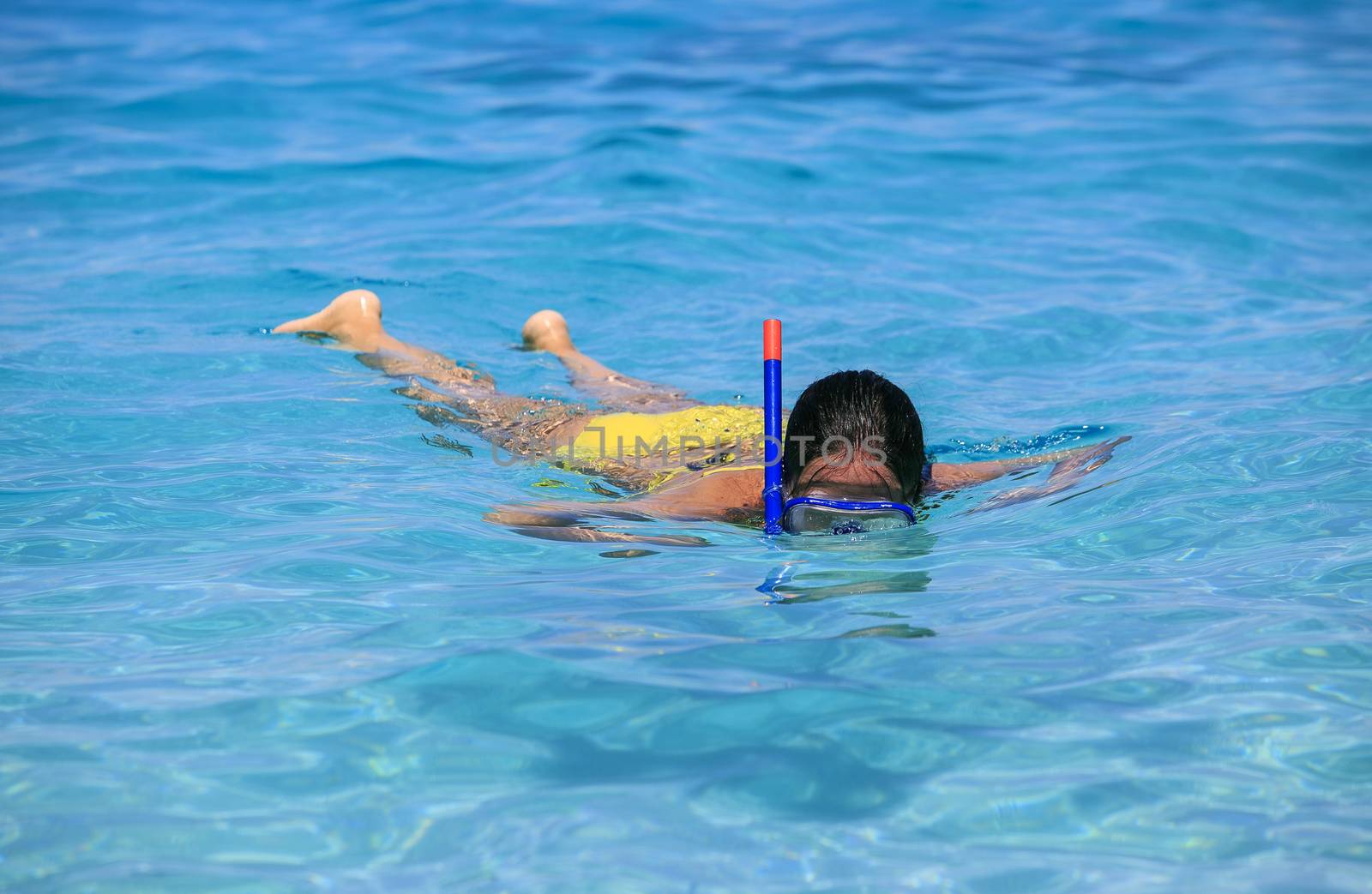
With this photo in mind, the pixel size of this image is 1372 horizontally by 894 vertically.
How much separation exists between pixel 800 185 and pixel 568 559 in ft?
21.5

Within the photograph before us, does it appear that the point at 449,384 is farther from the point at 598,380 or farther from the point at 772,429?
the point at 772,429

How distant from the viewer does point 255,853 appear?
7.77ft

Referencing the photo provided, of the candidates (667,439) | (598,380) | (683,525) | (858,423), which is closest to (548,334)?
(598,380)

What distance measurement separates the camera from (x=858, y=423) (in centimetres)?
400

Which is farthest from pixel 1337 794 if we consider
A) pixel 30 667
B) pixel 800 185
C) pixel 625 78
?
pixel 625 78

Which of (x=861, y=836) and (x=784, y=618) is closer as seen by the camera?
(x=861, y=836)

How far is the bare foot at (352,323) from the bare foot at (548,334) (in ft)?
2.37

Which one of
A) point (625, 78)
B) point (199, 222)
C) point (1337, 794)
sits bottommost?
point (1337, 794)

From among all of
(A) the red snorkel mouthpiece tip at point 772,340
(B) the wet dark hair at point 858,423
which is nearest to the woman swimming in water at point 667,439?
(B) the wet dark hair at point 858,423

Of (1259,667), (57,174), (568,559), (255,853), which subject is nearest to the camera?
(255,853)

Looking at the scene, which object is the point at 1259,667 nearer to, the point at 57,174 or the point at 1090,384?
the point at 1090,384

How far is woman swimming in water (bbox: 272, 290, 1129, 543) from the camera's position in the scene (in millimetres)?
4004

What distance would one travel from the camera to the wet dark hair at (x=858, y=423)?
3996 millimetres

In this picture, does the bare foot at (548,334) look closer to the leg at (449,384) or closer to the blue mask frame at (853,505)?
the leg at (449,384)
